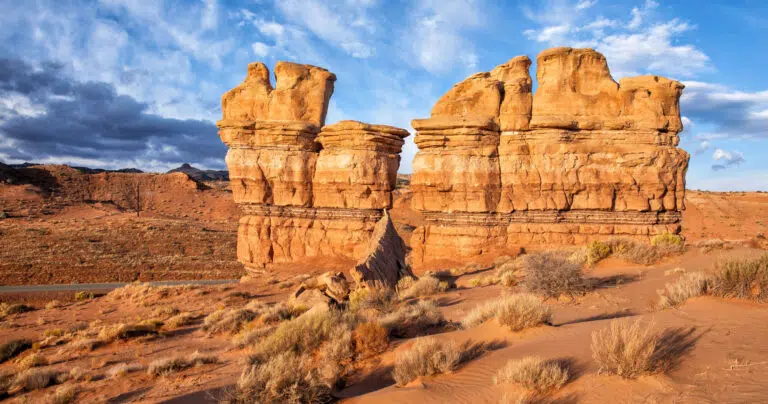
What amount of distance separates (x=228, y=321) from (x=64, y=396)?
4094 mm

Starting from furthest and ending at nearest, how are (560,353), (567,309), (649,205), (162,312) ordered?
1. (649,205)
2. (162,312)
3. (567,309)
4. (560,353)

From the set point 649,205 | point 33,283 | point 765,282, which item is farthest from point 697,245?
point 33,283

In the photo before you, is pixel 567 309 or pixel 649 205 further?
pixel 649 205

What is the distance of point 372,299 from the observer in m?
9.05

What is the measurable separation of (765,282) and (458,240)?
12334 millimetres

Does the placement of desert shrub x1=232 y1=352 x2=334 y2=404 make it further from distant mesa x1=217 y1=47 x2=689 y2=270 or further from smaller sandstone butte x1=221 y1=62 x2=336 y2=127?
smaller sandstone butte x1=221 y1=62 x2=336 y2=127

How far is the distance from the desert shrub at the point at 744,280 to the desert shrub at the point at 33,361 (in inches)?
477

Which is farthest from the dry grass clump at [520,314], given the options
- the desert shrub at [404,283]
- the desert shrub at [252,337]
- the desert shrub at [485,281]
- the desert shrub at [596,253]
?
the desert shrub at [596,253]

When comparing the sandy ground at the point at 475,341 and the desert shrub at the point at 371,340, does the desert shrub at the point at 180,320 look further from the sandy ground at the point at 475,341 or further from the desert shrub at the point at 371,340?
the desert shrub at the point at 371,340

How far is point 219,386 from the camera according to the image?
571cm

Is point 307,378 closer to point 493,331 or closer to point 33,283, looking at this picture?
point 493,331

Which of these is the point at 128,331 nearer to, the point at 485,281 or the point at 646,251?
the point at 485,281

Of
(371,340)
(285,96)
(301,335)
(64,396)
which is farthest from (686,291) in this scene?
(285,96)

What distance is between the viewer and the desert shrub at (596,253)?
12836 mm
